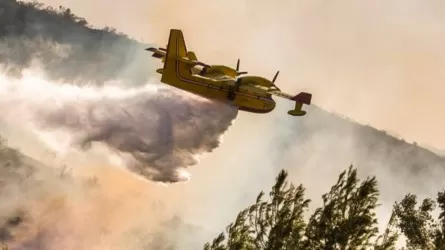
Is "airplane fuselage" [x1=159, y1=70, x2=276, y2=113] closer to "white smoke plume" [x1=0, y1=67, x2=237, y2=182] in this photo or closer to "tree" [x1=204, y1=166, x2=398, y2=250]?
"white smoke plume" [x1=0, y1=67, x2=237, y2=182]

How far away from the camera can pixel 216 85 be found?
2841cm

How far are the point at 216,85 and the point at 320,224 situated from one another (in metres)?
10.2

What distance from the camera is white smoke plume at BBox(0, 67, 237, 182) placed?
28422 mm

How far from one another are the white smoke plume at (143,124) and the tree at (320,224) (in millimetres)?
7333

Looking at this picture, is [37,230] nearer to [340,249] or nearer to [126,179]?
[126,179]

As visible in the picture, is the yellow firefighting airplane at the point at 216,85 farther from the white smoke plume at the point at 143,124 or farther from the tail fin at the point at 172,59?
the white smoke plume at the point at 143,124

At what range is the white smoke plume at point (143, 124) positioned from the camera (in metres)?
28.4

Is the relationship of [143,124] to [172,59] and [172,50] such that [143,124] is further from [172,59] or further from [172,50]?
[172,50]

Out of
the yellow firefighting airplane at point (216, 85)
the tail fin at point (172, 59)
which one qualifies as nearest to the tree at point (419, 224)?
the yellow firefighting airplane at point (216, 85)

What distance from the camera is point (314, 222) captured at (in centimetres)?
2048

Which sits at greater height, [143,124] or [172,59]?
[172,59]

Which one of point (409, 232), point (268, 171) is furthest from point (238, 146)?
point (409, 232)

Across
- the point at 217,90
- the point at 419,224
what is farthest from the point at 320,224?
the point at 217,90

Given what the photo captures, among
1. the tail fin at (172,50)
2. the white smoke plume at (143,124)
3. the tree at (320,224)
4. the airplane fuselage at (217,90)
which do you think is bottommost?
the tree at (320,224)
